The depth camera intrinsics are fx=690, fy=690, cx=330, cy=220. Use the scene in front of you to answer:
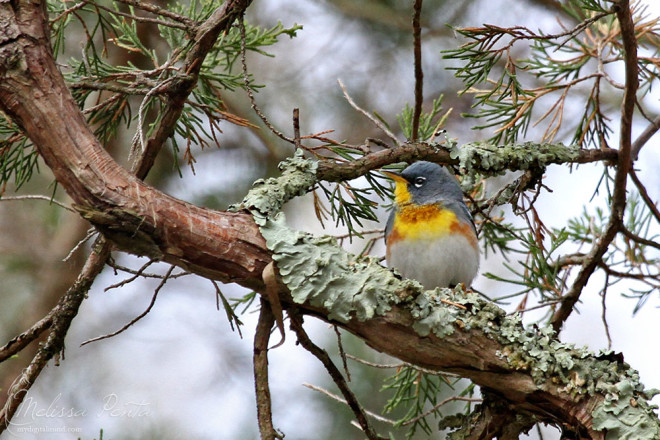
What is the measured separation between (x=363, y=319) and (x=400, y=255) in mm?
1589

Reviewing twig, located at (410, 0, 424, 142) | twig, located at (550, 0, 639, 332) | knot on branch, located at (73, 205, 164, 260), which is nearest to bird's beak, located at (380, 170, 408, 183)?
twig, located at (410, 0, 424, 142)

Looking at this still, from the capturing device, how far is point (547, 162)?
3.14 m

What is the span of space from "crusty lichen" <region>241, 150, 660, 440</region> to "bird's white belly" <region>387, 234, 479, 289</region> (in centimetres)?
121

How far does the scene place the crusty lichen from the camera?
2.25 m

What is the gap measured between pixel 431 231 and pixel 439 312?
1492mm

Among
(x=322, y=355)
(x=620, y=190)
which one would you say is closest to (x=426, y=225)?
(x=620, y=190)

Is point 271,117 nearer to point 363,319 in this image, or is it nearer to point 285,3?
point 285,3

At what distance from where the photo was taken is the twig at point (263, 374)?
2.14 m

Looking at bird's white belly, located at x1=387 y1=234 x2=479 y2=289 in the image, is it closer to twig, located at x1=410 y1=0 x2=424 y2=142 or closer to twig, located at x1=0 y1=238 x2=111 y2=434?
twig, located at x1=410 y1=0 x2=424 y2=142

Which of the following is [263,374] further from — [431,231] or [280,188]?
[431,231]

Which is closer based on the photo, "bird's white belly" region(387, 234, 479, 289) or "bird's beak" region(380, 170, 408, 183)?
"bird's white belly" region(387, 234, 479, 289)

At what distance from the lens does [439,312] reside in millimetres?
2332

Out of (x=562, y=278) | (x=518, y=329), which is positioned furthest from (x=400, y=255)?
(x=518, y=329)

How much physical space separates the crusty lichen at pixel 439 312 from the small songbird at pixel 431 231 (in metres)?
1.23
